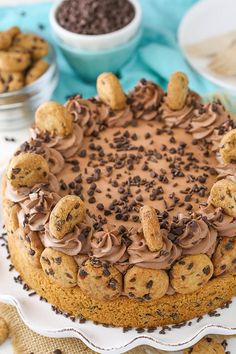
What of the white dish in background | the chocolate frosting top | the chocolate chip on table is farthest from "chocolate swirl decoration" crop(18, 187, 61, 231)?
the white dish in background

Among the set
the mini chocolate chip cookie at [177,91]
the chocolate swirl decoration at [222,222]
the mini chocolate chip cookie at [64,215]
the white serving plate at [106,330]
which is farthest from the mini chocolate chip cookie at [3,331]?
the mini chocolate chip cookie at [177,91]

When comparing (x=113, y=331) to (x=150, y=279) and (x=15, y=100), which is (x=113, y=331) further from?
(x=15, y=100)

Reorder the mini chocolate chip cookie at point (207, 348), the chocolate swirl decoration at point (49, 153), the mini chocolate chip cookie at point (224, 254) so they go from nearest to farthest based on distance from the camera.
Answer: the mini chocolate chip cookie at point (224, 254) < the mini chocolate chip cookie at point (207, 348) < the chocolate swirl decoration at point (49, 153)

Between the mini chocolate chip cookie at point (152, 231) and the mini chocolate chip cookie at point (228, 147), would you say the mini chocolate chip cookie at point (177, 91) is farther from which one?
the mini chocolate chip cookie at point (152, 231)

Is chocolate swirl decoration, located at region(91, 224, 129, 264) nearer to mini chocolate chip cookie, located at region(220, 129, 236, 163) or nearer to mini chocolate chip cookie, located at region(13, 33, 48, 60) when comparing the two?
mini chocolate chip cookie, located at region(220, 129, 236, 163)

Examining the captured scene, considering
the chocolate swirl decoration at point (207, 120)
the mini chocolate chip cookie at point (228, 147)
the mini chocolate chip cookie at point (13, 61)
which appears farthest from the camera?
the mini chocolate chip cookie at point (13, 61)

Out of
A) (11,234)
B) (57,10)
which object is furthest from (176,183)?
(57,10)

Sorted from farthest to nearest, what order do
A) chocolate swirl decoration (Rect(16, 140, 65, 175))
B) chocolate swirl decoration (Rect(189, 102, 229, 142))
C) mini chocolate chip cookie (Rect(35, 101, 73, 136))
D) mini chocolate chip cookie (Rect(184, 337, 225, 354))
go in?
chocolate swirl decoration (Rect(189, 102, 229, 142)) < mini chocolate chip cookie (Rect(35, 101, 73, 136)) < chocolate swirl decoration (Rect(16, 140, 65, 175)) < mini chocolate chip cookie (Rect(184, 337, 225, 354))
